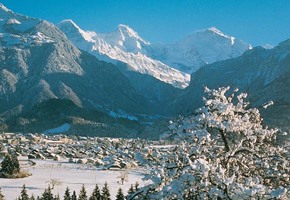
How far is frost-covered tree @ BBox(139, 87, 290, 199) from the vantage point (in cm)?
1259

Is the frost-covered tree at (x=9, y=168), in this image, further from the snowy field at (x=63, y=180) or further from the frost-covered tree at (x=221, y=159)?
the frost-covered tree at (x=221, y=159)

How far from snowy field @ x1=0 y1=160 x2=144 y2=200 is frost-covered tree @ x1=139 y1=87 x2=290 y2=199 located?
5800 centimetres

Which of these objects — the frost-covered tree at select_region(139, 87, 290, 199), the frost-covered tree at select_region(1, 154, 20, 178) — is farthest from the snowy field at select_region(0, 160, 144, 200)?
the frost-covered tree at select_region(139, 87, 290, 199)

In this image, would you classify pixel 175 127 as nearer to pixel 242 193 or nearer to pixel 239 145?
pixel 239 145

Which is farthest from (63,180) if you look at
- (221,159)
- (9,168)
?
(221,159)

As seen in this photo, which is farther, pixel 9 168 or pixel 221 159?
pixel 9 168

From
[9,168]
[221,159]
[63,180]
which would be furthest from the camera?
[9,168]

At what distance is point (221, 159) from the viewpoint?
14.1 m

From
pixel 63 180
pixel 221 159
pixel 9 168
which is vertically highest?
pixel 221 159

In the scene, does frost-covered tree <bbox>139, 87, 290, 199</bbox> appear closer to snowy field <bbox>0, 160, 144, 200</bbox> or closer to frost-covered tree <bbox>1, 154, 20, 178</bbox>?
snowy field <bbox>0, 160, 144, 200</bbox>

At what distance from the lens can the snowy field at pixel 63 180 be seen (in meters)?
75.4

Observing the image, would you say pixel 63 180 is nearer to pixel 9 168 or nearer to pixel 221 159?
pixel 9 168

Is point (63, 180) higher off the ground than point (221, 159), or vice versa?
point (221, 159)

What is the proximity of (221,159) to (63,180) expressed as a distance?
77.4 meters
